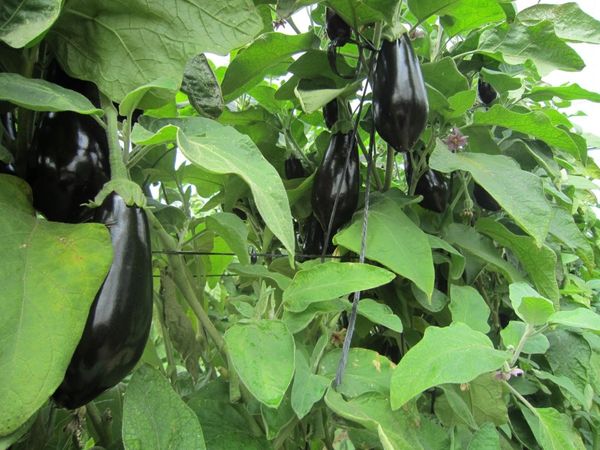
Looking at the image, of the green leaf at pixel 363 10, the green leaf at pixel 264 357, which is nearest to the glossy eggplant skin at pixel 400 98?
the green leaf at pixel 363 10

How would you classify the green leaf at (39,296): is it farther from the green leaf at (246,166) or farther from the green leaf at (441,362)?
the green leaf at (441,362)

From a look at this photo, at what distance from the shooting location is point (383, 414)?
0.40 metres

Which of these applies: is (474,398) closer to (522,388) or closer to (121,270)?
(522,388)

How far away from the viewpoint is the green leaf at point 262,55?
0.63 metres

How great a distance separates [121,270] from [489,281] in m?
0.66

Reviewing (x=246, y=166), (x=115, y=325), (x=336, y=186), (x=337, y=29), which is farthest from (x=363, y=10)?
(x=115, y=325)

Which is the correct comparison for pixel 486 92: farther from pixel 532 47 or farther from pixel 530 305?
pixel 530 305

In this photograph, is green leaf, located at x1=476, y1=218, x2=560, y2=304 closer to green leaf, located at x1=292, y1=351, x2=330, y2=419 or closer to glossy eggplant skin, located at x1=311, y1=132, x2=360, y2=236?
glossy eggplant skin, located at x1=311, y1=132, x2=360, y2=236

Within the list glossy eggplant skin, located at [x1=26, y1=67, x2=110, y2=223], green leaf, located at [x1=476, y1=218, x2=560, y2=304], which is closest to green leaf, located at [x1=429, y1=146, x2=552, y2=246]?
green leaf, located at [x1=476, y1=218, x2=560, y2=304]

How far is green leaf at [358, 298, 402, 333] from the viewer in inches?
18.3

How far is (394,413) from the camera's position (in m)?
0.41

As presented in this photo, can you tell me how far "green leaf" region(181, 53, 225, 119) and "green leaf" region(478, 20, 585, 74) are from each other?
14.4 inches

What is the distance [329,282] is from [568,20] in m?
0.53

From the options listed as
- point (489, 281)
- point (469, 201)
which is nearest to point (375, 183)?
point (469, 201)
